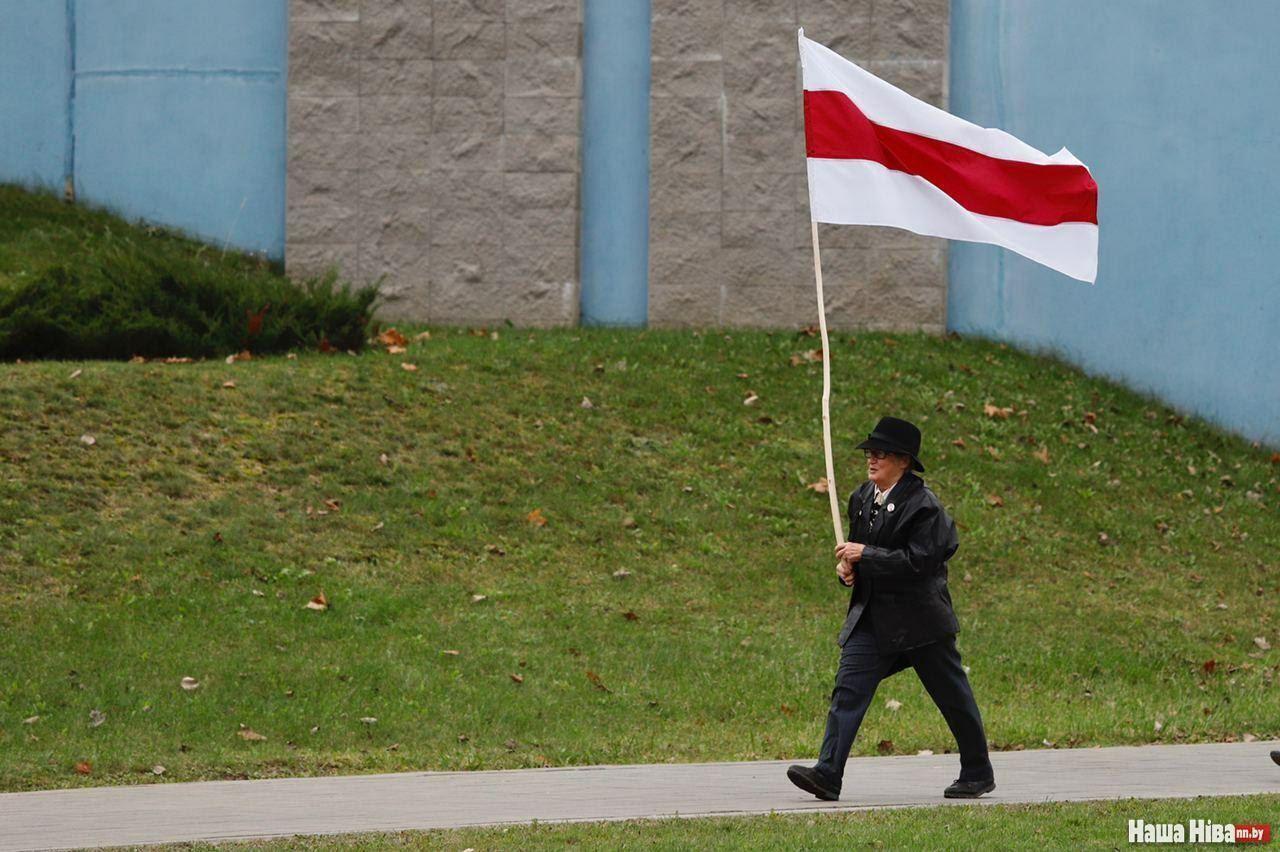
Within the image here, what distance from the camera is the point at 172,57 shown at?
19.6 m

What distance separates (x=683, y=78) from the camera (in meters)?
19.1

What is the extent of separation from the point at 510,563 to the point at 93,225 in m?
8.93

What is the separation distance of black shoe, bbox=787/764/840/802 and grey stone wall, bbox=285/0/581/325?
38.4ft

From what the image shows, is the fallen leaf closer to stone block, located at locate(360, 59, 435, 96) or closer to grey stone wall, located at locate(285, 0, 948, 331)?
grey stone wall, located at locate(285, 0, 948, 331)

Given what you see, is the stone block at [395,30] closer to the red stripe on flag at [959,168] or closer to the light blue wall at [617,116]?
the light blue wall at [617,116]

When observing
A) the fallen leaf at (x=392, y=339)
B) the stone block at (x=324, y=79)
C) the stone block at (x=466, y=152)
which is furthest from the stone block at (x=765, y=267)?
the stone block at (x=324, y=79)

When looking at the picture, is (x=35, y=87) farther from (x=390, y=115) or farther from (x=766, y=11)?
(x=766, y=11)

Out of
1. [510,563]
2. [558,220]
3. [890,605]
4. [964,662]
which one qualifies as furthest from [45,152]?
[890,605]

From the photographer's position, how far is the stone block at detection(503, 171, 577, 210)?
62.7 feet

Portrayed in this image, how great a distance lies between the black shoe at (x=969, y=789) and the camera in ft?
26.8

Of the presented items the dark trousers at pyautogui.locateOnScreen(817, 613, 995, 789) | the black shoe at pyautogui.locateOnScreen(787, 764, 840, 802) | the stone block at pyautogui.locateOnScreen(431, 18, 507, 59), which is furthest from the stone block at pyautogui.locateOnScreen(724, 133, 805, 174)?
the black shoe at pyautogui.locateOnScreen(787, 764, 840, 802)

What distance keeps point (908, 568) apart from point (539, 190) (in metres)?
11.8

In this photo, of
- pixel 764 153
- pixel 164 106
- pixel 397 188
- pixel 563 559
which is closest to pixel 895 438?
pixel 563 559

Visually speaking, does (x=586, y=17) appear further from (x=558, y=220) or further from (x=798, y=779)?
(x=798, y=779)
